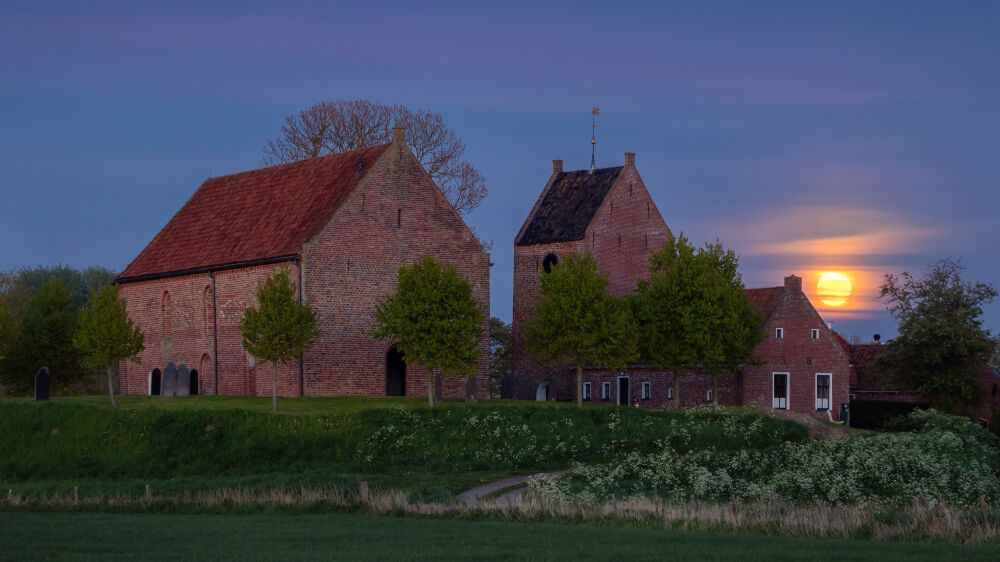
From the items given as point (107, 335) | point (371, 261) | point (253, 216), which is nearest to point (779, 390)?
point (371, 261)

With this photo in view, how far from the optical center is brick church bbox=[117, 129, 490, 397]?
53594mm

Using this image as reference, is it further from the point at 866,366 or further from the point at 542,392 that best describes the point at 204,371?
the point at 866,366

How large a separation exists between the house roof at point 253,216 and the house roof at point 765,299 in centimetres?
2028

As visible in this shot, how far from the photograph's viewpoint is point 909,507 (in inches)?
1174

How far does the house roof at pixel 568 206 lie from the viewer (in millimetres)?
67125

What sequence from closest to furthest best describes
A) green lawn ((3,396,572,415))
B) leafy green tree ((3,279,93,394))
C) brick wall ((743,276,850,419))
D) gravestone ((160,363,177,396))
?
green lawn ((3,396,572,415)), gravestone ((160,363,177,396)), brick wall ((743,276,850,419)), leafy green tree ((3,279,93,394))

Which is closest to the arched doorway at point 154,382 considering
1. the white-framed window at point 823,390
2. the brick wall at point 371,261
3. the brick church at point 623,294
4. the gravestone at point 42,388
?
the gravestone at point 42,388

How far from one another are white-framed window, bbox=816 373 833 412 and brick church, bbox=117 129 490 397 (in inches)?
660

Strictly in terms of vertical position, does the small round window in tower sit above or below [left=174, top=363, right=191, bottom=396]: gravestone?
above

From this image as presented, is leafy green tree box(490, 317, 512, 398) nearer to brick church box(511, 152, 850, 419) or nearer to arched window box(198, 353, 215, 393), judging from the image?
brick church box(511, 152, 850, 419)

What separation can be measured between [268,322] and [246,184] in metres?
16.7

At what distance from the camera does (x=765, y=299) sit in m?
64.8

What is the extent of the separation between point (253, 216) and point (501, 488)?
27902mm

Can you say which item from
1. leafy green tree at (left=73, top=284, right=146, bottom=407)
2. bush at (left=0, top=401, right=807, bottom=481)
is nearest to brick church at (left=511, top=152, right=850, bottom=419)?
bush at (left=0, top=401, right=807, bottom=481)
